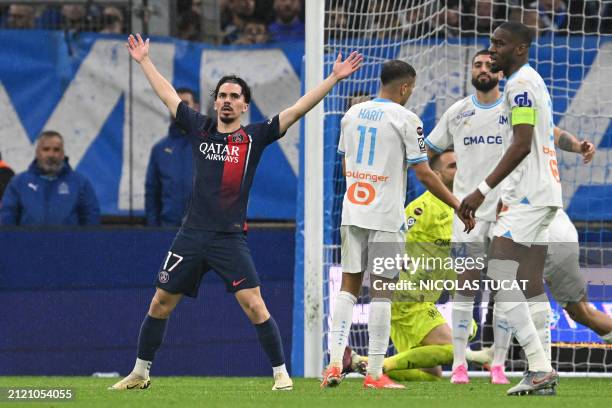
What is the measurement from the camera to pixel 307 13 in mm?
10562

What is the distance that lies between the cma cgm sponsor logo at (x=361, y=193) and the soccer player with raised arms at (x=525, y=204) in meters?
1.04

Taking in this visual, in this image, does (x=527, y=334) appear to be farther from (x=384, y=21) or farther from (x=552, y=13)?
(x=552, y=13)

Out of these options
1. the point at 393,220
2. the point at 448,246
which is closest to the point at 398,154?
the point at 393,220

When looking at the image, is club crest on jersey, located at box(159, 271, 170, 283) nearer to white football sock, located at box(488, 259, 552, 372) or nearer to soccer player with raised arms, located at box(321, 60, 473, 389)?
soccer player with raised arms, located at box(321, 60, 473, 389)

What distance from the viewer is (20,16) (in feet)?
41.2

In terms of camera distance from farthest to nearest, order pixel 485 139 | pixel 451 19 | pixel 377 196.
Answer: pixel 451 19 < pixel 485 139 < pixel 377 196

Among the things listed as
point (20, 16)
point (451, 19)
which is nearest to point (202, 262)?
point (451, 19)

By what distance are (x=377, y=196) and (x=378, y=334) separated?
0.88 metres

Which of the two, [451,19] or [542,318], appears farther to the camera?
[451,19]

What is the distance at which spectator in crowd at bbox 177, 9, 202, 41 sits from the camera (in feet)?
41.5

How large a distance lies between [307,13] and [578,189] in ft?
10.0

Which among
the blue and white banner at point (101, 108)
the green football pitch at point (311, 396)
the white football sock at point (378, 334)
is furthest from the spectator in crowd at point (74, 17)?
the white football sock at point (378, 334)

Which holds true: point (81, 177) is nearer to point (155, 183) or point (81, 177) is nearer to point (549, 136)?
point (155, 183)

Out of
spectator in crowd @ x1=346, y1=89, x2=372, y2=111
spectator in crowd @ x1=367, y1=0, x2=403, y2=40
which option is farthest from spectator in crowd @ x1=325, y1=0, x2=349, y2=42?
spectator in crowd @ x1=346, y1=89, x2=372, y2=111
